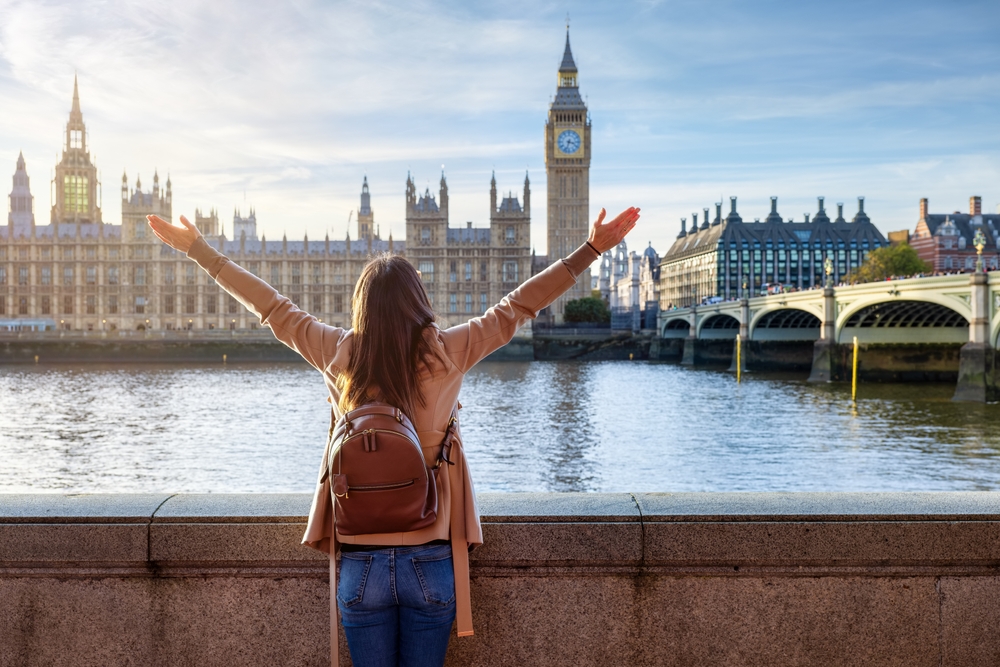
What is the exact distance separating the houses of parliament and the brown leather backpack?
73.7 m

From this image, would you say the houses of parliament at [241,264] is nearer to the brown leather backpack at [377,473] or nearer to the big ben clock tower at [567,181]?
the big ben clock tower at [567,181]

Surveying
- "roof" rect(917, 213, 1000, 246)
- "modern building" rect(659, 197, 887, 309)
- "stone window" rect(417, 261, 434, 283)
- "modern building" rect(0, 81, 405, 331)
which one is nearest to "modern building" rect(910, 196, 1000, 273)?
"roof" rect(917, 213, 1000, 246)

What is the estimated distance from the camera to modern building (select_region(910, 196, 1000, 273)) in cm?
7750

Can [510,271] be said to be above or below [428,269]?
below

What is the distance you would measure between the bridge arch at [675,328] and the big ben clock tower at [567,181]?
1626 centimetres

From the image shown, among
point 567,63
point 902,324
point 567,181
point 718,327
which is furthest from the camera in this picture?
point 567,63

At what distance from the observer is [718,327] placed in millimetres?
62594

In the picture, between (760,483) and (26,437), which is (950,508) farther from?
(26,437)

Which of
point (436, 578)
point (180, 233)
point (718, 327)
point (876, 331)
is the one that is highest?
point (180, 233)

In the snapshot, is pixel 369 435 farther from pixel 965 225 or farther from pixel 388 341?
pixel 965 225

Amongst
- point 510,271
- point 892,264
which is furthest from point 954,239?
point 510,271

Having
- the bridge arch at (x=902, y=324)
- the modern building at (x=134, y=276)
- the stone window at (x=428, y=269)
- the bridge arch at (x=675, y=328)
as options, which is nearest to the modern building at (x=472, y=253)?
the stone window at (x=428, y=269)

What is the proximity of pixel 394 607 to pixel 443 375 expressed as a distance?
593 mm

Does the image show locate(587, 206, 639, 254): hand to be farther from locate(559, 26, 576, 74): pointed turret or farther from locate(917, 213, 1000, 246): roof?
locate(559, 26, 576, 74): pointed turret
